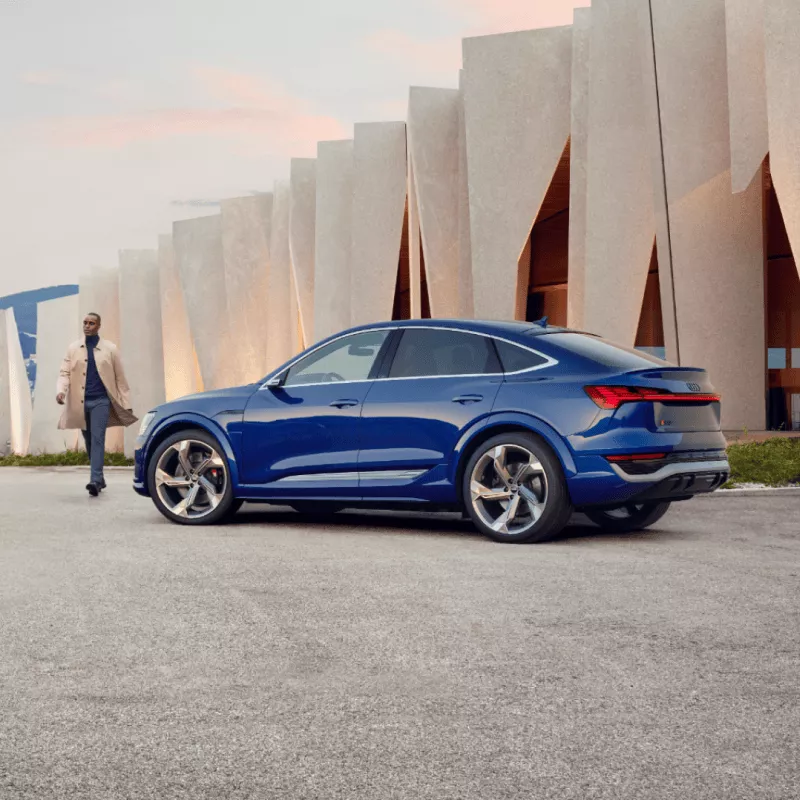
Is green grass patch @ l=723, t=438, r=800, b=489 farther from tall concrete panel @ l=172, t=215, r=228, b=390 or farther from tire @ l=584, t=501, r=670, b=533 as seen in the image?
tall concrete panel @ l=172, t=215, r=228, b=390

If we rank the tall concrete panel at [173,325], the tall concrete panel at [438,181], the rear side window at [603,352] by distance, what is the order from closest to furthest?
the rear side window at [603,352] → the tall concrete panel at [438,181] → the tall concrete panel at [173,325]

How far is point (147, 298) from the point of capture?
48.1m

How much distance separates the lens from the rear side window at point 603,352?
8773 mm

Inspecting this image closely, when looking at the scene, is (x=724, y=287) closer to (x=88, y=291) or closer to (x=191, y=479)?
(x=191, y=479)

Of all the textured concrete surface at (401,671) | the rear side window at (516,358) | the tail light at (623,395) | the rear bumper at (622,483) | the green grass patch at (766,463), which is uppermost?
the rear side window at (516,358)

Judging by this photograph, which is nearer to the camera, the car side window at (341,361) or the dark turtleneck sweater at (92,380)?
the car side window at (341,361)

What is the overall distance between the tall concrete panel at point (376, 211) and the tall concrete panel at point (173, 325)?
47.0ft

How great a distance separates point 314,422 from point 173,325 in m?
37.8

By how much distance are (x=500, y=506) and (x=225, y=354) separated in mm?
34968

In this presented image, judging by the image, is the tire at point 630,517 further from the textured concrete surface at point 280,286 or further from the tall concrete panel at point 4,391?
the tall concrete panel at point 4,391

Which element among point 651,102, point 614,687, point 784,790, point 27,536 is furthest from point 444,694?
point 651,102

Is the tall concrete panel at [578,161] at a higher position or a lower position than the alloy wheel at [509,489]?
higher

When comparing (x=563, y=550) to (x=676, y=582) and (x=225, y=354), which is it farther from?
(x=225, y=354)

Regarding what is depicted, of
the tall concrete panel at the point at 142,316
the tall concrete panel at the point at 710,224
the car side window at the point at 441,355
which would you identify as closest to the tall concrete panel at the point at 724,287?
the tall concrete panel at the point at 710,224
